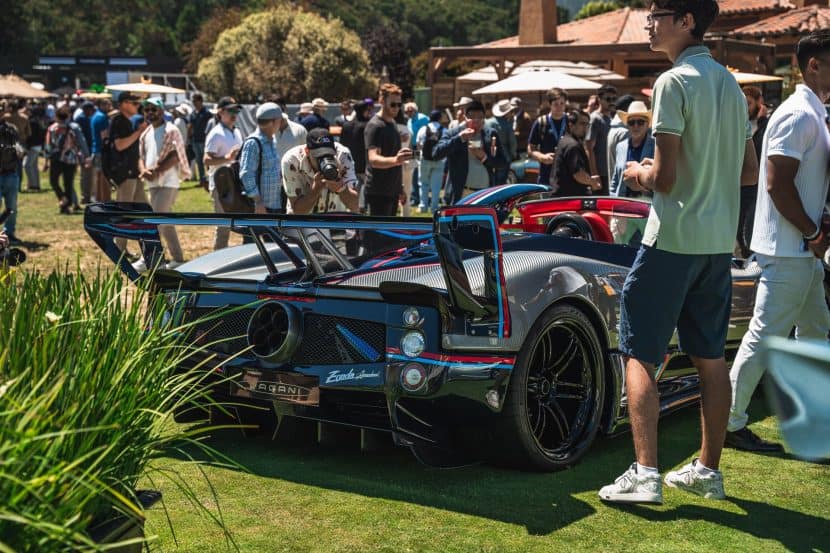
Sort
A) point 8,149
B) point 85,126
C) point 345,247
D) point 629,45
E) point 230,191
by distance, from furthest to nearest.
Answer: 1. point 629,45
2. point 85,126
3. point 8,149
4. point 230,191
5. point 345,247

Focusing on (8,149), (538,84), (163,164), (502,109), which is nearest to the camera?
(163,164)

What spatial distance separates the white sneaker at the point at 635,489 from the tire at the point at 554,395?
0.43 m

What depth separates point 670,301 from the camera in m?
4.33

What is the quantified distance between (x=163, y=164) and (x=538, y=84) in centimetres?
881

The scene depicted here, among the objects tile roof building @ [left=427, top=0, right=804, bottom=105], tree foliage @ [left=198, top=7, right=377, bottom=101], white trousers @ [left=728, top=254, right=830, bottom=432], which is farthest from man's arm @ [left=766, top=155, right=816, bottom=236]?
tree foliage @ [left=198, top=7, right=377, bottom=101]

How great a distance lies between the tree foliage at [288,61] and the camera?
5838 cm

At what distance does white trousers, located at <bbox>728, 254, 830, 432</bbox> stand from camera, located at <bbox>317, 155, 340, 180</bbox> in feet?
14.5

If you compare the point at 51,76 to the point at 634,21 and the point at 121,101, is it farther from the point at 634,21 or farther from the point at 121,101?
the point at 121,101

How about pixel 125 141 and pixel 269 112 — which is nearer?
pixel 269 112

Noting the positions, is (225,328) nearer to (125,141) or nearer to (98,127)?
(125,141)

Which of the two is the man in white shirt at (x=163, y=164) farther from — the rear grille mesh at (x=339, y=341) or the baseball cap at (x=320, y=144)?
the rear grille mesh at (x=339, y=341)

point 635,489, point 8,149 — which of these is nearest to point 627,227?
point 635,489

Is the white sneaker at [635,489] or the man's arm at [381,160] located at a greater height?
the man's arm at [381,160]

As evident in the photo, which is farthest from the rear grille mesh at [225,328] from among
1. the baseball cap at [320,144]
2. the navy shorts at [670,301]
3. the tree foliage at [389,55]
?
the tree foliage at [389,55]
